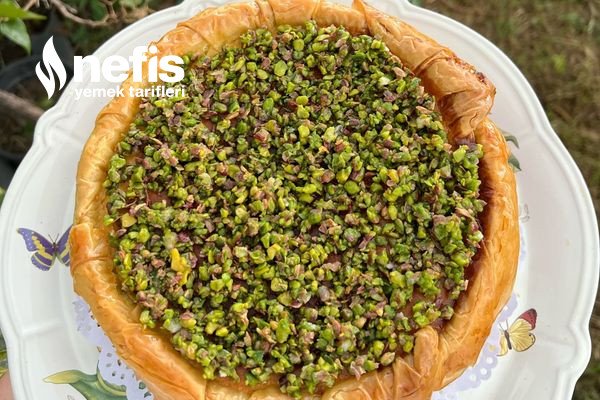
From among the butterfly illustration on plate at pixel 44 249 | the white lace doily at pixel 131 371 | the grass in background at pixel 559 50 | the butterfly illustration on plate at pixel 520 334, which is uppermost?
the grass in background at pixel 559 50

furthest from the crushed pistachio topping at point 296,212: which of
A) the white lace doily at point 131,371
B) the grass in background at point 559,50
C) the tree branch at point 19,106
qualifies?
the grass in background at point 559,50

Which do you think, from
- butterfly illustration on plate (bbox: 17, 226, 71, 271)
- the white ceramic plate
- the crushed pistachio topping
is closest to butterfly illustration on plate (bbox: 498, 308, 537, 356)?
the white ceramic plate

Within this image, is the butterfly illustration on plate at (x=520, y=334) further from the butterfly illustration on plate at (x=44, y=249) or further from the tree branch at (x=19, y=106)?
the tree branch at (x=19, y=106)

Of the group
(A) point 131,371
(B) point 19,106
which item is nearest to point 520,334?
(A) point 131,371

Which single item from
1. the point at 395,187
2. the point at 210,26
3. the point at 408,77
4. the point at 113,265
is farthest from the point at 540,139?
the point at 113,265

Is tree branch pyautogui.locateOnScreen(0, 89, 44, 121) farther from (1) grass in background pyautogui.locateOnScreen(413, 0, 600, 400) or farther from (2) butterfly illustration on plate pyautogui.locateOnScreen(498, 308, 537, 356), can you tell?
(2) butterfly illustration on plate pyautogui.locateOnScreen(498, 308, 537, 356)

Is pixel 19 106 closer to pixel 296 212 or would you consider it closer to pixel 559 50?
pixel 296 212

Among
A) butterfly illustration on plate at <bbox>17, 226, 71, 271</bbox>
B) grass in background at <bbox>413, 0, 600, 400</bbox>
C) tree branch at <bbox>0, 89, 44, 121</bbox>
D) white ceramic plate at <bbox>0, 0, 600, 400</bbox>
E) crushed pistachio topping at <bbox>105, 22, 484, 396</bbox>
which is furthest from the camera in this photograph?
grass in background at <bbox>413, 0, 600, 400</bbox>
